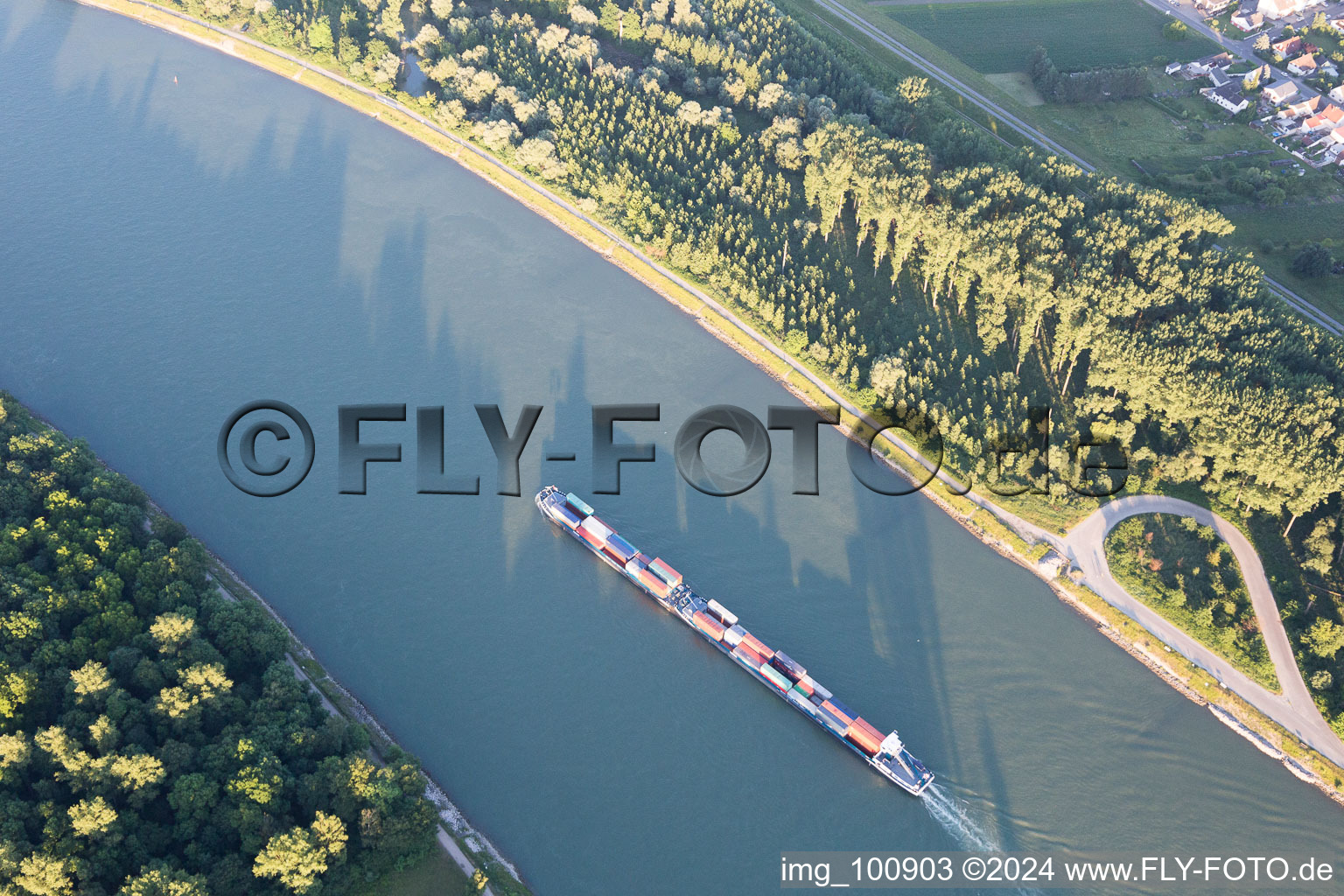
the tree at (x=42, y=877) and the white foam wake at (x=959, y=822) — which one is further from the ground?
the tree at (x=42, y=877)

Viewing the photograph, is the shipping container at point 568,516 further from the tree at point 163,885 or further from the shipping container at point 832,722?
the tree at point 163,885

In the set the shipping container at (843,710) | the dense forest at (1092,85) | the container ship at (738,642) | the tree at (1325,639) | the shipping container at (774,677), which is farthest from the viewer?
the dense forest at (1092,85)

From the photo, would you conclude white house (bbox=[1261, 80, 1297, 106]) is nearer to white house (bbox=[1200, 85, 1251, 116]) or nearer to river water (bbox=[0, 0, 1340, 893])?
white house (bbox=[1200, 85, 1251, 116])

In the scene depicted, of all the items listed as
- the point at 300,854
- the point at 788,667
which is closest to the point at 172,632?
the point at 300,854

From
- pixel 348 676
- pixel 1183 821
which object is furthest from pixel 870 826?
pixel 348 676

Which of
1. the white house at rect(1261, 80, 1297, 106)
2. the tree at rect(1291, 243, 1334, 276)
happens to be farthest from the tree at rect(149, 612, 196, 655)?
the white house at rect(1261, 80, 1297, 106)

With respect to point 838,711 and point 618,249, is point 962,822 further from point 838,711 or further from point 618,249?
point 618,249

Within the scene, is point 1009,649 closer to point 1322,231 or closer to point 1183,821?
point 1183,821

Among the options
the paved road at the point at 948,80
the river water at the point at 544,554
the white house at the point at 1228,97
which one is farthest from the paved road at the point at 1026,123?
the river water at the point at 544,554
